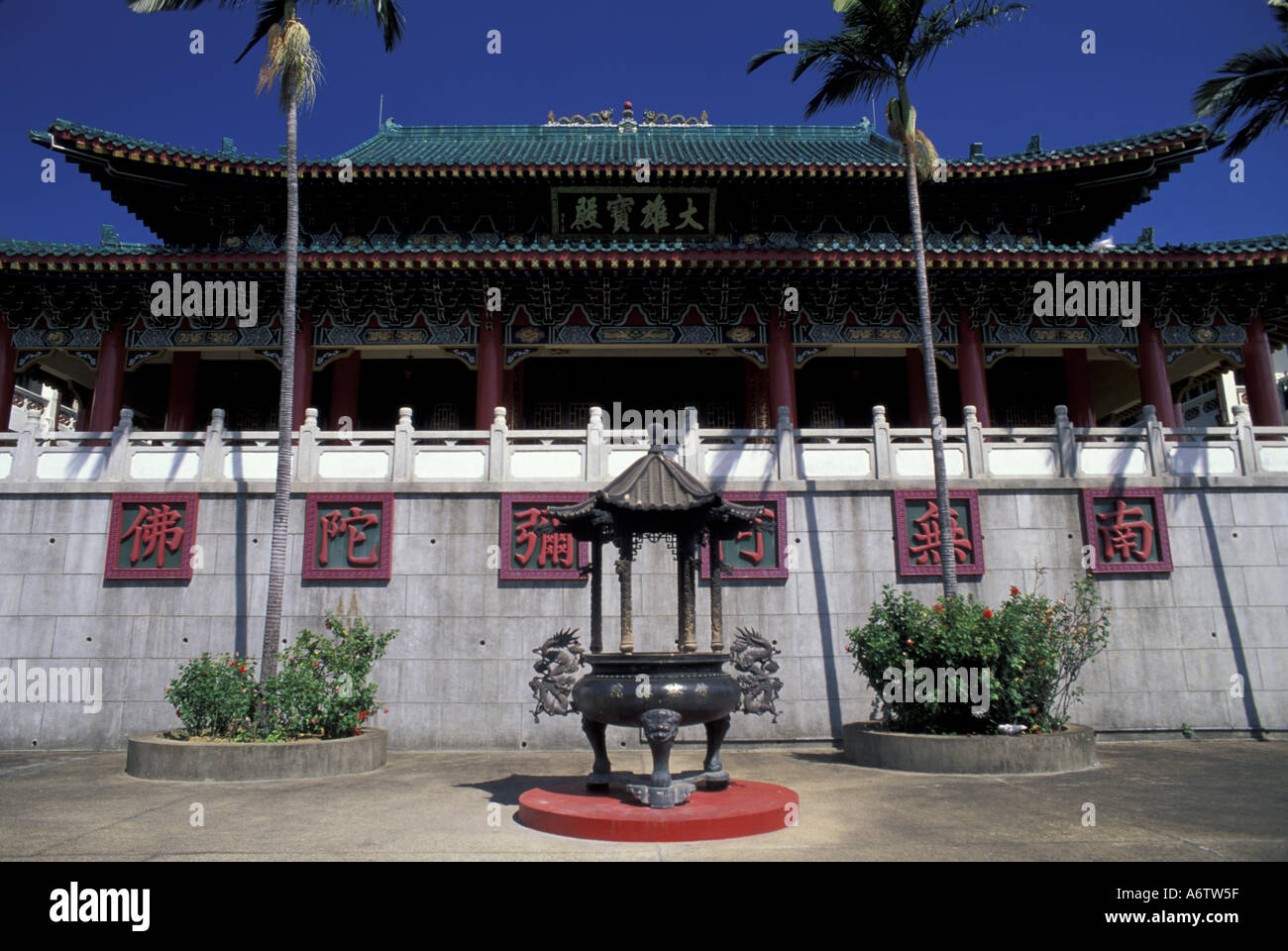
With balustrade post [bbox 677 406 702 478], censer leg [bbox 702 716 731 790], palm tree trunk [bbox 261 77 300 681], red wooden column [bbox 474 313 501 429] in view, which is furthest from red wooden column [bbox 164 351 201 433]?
censer leg [bbox 702 716 731 790]

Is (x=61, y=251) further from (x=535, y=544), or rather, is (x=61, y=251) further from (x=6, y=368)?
(x=535, y=544)

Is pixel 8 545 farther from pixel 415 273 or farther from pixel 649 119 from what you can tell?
pixel 649 119

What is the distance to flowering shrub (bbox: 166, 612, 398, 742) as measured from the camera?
9.85 m

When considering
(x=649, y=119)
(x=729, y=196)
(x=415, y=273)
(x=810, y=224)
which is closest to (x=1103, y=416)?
(x=810, y=224)

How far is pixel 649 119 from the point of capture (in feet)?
75.2

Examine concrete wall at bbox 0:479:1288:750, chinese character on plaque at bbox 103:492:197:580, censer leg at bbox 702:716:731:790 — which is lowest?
censer leg at bbox 702:716:731:790

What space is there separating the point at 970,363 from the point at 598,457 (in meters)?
7.67

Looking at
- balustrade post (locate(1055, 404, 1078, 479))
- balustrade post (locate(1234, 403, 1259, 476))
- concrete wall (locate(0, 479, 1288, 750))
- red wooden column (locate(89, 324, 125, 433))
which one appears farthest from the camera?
red wooden column (locate(89, 324, 125, 433))

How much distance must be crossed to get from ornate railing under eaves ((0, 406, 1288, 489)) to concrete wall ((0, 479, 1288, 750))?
364mm

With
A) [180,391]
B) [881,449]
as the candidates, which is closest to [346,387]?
[180,391]

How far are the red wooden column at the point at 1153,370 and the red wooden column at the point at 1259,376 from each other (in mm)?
1392

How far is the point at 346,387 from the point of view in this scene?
16.5m

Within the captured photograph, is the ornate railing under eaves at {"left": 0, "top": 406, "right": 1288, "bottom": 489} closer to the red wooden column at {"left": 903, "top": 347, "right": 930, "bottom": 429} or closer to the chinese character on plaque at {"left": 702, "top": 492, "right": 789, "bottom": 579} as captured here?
the chinese character on plaque at {"left": 702, "top": 492, "right": 789, "bottom": 579}

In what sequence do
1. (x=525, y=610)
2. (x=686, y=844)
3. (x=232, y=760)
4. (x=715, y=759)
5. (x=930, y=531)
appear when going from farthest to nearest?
1. (x=930, y=531)
2. (x=525, y=610)
3. (x=232, y=760)
4. (x=715, y=759)
5. (x=686, y=844)
